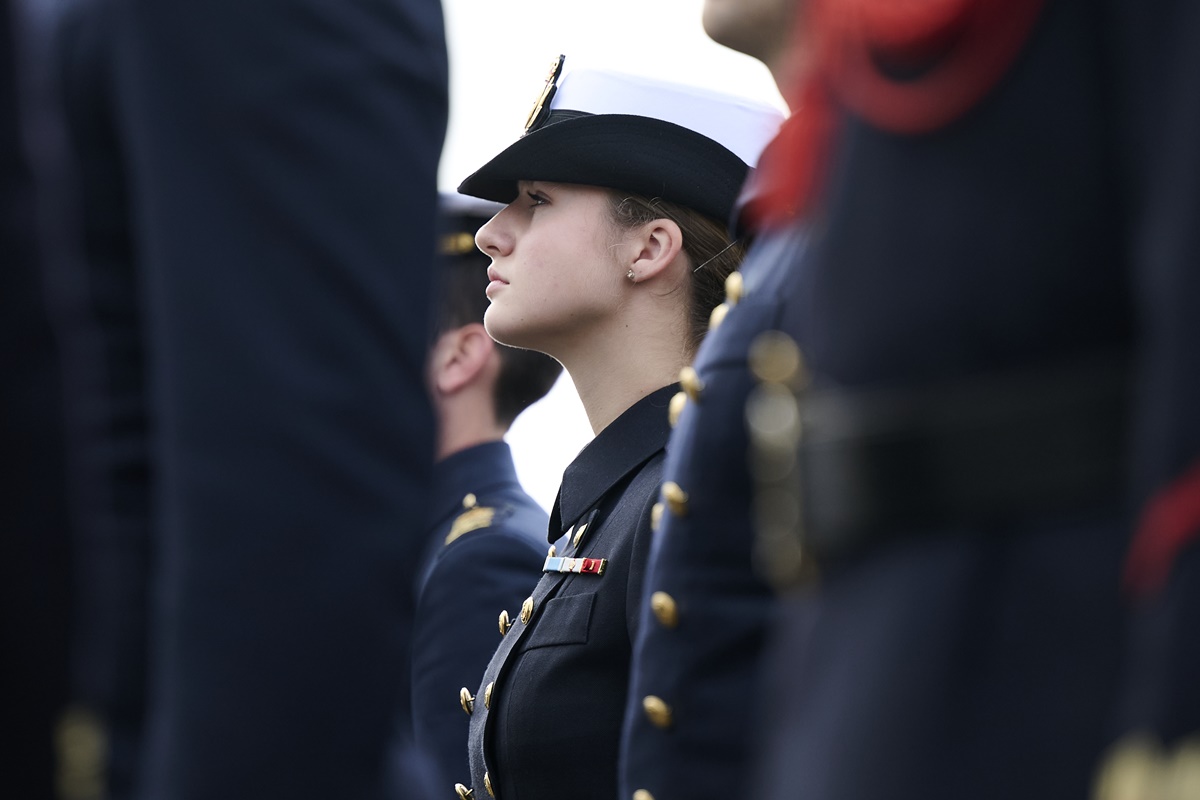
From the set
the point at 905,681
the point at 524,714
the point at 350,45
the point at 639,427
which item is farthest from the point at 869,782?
the point at 639,427

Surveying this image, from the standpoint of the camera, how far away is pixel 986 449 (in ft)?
2.58

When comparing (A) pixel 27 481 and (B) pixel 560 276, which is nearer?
(A) pixel 27 481

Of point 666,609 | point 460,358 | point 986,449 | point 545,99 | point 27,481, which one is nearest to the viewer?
point 986,449

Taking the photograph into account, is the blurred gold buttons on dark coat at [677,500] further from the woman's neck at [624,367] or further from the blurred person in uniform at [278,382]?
the woman's neck at [624,367]

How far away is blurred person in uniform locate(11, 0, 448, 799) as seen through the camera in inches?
49.3

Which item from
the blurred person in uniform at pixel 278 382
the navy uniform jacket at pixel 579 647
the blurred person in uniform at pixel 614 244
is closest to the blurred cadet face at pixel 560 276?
the blurred person in uniform at pixel 614 244

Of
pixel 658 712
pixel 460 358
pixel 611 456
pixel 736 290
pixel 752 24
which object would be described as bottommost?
pixel 658 712

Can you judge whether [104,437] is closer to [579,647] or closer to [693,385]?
[693,385]

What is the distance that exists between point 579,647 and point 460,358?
1922 mm

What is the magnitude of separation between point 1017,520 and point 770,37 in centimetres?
137

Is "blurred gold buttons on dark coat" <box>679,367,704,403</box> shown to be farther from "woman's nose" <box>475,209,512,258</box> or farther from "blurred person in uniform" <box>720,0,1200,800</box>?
"woman's nose" <box>475,209,512,258</box>

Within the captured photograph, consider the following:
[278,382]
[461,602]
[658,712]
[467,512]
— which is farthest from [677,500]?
[467,512]

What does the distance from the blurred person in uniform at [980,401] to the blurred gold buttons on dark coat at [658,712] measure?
66 centimetres

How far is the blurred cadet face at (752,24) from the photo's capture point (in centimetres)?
200
